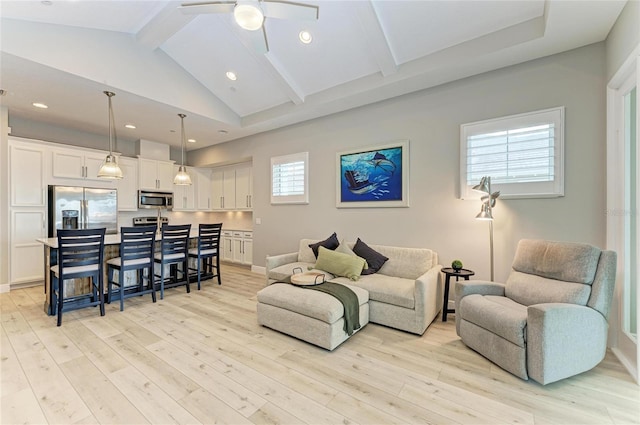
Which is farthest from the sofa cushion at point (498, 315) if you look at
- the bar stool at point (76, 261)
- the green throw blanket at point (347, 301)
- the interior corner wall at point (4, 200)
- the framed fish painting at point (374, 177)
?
the interior corner wall at point (4, 200)

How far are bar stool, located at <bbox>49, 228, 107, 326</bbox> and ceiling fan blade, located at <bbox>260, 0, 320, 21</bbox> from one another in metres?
3.03

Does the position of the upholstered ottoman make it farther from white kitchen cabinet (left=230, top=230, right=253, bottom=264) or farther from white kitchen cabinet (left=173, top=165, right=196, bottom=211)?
white kitchen cabinet (left=173, top=165, right=196, bottom=211)

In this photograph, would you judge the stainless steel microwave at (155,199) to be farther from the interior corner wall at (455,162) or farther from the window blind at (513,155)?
the window blind at (513,155)

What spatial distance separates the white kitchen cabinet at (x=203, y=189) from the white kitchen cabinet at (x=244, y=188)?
1080 millimetres

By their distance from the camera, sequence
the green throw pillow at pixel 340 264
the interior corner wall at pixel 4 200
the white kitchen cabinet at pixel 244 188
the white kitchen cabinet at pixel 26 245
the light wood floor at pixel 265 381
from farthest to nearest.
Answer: the white kitchen cabinet at pixel 244 188 → the white kitchen cabinet at pixel 26 245 → the interior corner wall at pixel 4 200 → the green throw pillow at pixel 340 264 → the light wood floor at pixel 265 381

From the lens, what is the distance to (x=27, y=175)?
176 inches

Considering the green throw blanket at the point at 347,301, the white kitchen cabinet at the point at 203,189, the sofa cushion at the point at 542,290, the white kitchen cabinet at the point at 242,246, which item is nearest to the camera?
the sofa cushion at the point at 542,290

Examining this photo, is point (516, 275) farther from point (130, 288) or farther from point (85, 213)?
point (85, 213)

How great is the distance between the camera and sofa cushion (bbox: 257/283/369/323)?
2.55 metres

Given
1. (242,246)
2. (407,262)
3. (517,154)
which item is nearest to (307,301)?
(407,262)

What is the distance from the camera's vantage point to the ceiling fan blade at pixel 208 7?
7.11ft

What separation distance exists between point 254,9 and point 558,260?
327 cm

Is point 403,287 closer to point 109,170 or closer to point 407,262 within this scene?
point 407,262

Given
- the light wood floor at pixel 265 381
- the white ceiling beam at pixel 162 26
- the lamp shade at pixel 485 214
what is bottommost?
the light wood floor at pixel 265 381
